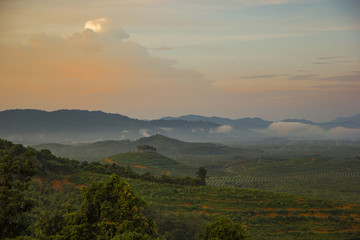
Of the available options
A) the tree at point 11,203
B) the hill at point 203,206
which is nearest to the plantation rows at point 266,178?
the hill at point 203,206

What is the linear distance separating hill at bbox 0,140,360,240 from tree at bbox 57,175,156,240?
2187 cm

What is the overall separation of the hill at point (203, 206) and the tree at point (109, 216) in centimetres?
2187

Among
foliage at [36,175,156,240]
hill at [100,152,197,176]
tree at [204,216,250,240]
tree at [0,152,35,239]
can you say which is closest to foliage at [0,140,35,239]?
tree at [0,152,35,239]

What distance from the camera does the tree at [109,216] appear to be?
23578mm

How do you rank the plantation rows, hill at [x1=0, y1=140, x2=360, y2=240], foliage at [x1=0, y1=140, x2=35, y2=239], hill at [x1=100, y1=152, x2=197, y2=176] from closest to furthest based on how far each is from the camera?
foliage at [x1=0, y1=140, x2=35, y2=239] < hill at [x1=0, y1=140, x2=360, y2=240] < the plantation rows < hill at [x1=100, y1=152, x2=197, y2=176]

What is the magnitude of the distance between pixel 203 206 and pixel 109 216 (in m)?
48.8

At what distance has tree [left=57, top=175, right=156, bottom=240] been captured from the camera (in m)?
23.6

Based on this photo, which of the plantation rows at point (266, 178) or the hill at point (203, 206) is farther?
the plantation rows at point (266, 178)

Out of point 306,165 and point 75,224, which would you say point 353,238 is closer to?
point 75,224

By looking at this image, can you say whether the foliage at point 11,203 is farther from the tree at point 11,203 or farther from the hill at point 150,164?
the hill at point 150,164

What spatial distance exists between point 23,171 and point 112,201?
7368mm

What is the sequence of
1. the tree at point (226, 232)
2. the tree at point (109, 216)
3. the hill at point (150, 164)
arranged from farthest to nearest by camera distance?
the hill at point (150, 164)
the tree at point (109, 216)
the tree at point (226, 232)

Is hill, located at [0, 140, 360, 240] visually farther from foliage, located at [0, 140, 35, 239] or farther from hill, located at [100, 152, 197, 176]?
hill, located at [100, 152, 197, 176]

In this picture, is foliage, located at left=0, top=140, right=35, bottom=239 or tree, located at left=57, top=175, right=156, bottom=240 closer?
foliage, located at left=0, top=140, right=35, bottom=239
